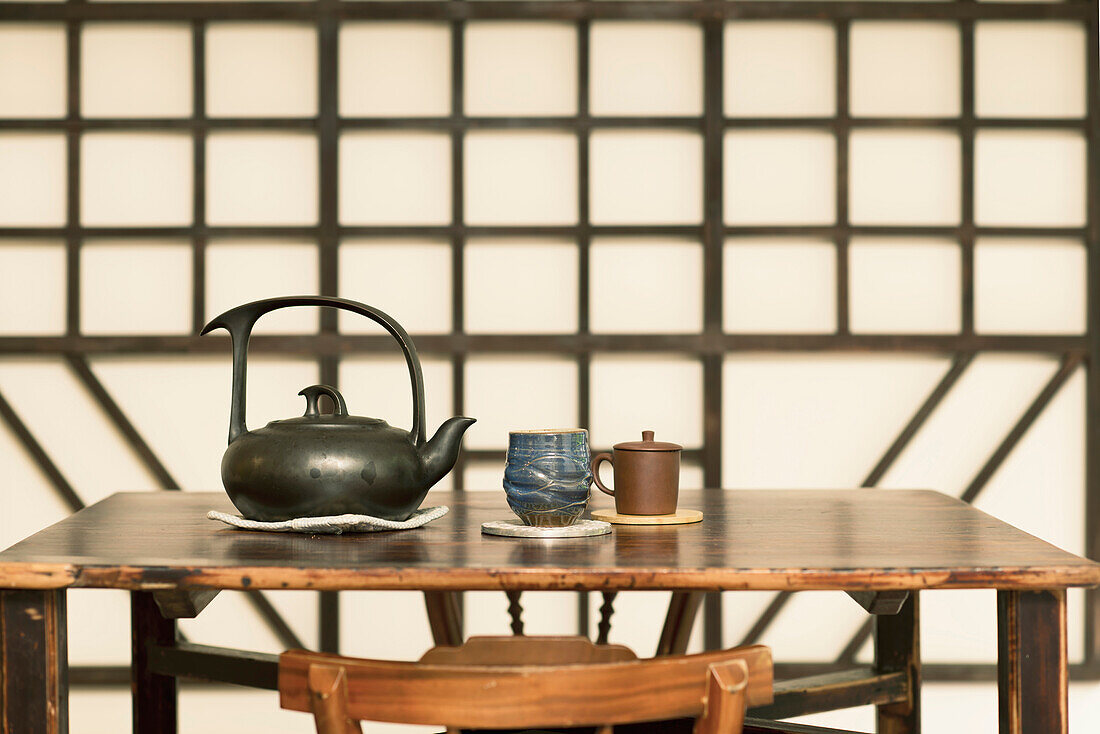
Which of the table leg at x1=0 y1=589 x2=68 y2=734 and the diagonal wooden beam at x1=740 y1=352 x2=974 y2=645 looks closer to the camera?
the table leg at x1=0 y1=589 x2=68 y2=734

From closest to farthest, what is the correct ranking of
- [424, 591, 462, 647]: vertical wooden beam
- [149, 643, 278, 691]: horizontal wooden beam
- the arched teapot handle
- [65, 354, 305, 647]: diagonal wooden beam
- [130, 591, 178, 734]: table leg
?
the arched teapot handle → [149, 643, 278, 691]: horizontal wooden beam → [130, 591, 178, 734]: table leg → [424, 591, 462, 647]: vertical wooden beam → [65, 354, 305, 647]: diagonal wooden beam

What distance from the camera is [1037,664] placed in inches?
53.9

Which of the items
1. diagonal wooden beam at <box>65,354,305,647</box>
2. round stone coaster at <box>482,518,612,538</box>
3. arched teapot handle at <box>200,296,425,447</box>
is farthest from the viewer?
diagonal wooden beam at <box>65,354,305,647</box>

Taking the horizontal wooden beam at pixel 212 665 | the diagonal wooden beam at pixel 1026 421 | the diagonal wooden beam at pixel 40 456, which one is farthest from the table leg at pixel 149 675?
the diagonal wooden beam at pixel 1026 421

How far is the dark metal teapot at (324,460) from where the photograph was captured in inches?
63.2

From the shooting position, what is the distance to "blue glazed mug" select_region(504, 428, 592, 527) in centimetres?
160

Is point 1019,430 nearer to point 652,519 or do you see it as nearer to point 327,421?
point 652,519

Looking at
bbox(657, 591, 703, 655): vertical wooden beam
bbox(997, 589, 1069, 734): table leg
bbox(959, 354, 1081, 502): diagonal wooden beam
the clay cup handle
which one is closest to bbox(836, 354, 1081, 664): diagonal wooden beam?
bbox(959, 354, 1081, 502): diagonal wooden beam

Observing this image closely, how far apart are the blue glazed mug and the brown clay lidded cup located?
0.13 meters

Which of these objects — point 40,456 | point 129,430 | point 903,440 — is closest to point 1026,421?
point 903,440

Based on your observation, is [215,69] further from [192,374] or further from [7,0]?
[192,374]

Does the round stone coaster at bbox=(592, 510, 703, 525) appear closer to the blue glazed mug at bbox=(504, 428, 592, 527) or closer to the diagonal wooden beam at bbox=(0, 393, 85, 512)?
the blue glazed mug at bbox=(504, 428, 592, 527)

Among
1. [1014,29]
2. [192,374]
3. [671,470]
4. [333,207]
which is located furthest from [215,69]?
[1014,29]

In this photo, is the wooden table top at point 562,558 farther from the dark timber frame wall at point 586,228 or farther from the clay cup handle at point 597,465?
the dark timber frame wall at point 586,228
